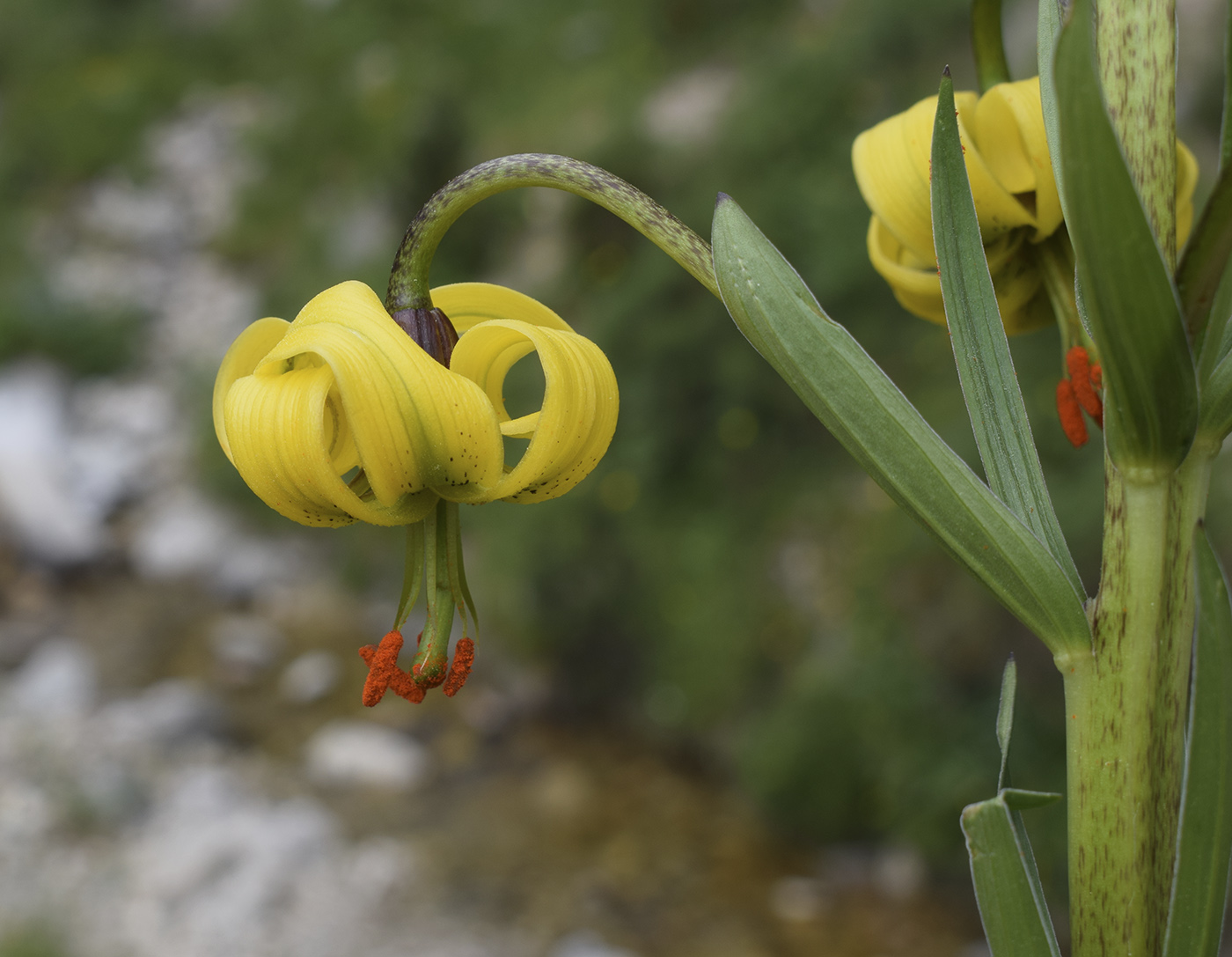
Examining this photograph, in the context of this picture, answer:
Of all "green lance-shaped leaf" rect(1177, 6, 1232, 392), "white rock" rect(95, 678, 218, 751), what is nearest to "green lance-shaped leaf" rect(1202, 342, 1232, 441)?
"green lance-shaped leaf" rect(1177, 6, 1232, 392)

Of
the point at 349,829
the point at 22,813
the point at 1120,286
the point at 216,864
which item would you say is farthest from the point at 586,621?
the point at 1120,286

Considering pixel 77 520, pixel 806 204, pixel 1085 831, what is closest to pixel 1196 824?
pixel 1085 831

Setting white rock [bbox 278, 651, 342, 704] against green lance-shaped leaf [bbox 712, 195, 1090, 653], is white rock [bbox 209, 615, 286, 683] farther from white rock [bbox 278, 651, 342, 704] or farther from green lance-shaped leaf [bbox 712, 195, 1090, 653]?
green lance-shaped leaf [bbox 712, 195, 1090, 653]

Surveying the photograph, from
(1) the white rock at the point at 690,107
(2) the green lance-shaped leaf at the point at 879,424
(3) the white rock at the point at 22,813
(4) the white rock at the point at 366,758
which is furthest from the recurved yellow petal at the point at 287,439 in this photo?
(1) the white rock at the point at 690,107

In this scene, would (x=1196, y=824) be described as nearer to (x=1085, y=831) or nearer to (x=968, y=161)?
(x=1085, y=831)

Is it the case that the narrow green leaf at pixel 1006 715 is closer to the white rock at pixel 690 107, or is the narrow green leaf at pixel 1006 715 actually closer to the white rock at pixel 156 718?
the white rock at pixel 156 718
